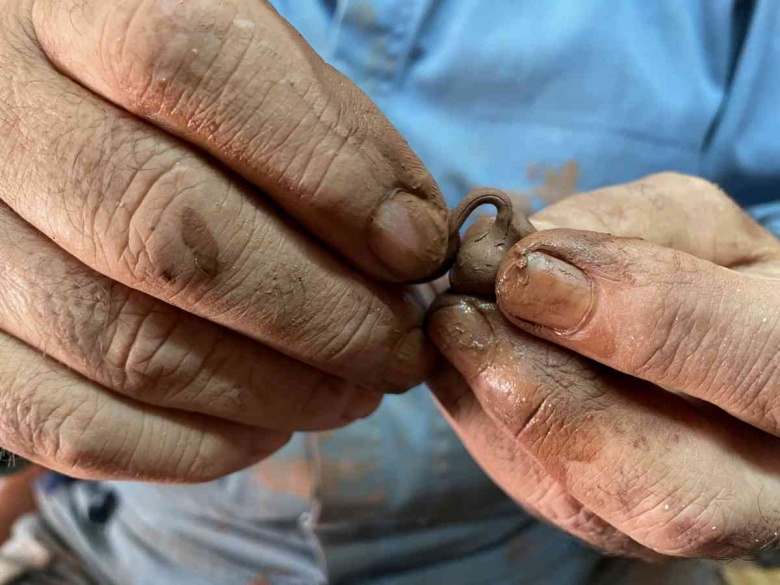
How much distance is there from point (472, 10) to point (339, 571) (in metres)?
1.07

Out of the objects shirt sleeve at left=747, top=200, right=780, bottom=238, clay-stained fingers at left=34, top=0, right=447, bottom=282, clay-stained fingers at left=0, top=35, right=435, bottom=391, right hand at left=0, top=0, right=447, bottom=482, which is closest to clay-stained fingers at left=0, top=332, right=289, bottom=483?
right hand at left=0, top=0, right=447, bottom=482

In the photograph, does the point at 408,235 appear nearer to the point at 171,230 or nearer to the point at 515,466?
the point at 171,230

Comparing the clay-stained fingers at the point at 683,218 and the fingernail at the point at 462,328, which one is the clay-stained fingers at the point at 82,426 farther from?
the clay-stained fingers at the point at 683,218

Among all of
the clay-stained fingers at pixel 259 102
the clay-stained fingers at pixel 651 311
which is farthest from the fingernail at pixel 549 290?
the clay-stained fingers at pixel 259 102

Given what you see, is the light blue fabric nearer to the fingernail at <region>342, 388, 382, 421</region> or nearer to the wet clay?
the fingernail at <region>342, 388, 382, 421</region>

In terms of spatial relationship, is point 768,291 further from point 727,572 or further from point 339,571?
point 727,572

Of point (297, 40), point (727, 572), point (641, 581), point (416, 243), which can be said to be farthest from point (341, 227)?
point (727, 572)

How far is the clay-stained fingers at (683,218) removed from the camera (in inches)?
36.8

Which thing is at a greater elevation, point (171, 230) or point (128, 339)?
point (171, 230)

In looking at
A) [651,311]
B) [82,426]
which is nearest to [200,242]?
[82,426]

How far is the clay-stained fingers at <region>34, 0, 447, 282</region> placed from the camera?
0.59 metres

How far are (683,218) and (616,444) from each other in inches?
16.5

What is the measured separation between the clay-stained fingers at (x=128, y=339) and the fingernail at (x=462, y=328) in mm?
186

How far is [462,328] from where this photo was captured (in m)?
0.74
